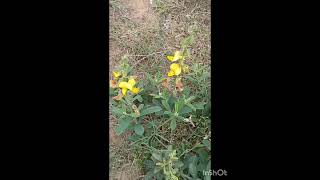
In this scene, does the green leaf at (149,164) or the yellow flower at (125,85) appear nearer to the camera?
the yellow flower at (125,85)

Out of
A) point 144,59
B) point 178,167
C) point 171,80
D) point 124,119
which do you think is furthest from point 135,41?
point 178,167

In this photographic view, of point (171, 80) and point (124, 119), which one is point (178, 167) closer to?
point (124, 119)

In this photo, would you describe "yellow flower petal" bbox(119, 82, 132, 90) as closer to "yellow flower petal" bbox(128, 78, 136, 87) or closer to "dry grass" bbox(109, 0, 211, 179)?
"yellow flower petal" bbox(128, 78, 136, 87)

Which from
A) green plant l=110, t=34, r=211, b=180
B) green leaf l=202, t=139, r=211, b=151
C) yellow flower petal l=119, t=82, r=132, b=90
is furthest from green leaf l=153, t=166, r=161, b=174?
yellow flower petal l=119, t=82, r=132, b=90

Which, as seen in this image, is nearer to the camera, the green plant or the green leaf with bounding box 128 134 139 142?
the green plant

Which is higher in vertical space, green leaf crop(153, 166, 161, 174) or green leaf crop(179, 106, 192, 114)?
green leaf crop(179, 106, 192, 114)

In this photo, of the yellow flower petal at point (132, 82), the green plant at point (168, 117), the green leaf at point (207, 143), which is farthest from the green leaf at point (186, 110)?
the yellow flower petal at point (132, 82)

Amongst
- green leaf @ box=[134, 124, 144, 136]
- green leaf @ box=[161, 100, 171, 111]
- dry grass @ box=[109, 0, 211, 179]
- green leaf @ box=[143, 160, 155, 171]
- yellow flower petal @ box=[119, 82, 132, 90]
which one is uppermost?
dry grass @ box=[109, 0, 211, 179]

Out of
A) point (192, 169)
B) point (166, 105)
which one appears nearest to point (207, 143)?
point (192, 169)

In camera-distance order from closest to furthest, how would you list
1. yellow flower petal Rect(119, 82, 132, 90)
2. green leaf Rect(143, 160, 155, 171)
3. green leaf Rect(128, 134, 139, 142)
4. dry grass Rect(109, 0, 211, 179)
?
yellow flower petal Rect(119, 82, 132, 90) → green leaf Rect(143, 160, 155, 171) → green leaf Rect(128, 134, 139, 142) → dry grass Rect(109, 0, 211, 179)

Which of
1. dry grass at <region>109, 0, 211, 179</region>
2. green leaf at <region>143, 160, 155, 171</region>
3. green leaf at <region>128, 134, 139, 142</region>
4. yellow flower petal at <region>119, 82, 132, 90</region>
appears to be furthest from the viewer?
dry grass at <region>109, 0, 211, 179</region>

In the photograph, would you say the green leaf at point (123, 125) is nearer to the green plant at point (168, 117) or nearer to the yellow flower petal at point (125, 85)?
the green plant at point (168, 117)

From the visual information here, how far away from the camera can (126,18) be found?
2645mm
